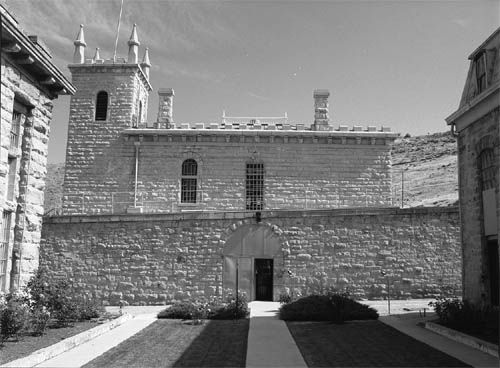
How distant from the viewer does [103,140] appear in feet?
89.0

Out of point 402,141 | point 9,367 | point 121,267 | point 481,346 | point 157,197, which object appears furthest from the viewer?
point 402,141

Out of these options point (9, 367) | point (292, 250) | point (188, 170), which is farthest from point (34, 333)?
point (188, 170)

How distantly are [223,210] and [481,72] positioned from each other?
14857 mm

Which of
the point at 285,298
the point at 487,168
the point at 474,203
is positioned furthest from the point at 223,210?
the point at 487,168

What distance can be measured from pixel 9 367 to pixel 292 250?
13.7m

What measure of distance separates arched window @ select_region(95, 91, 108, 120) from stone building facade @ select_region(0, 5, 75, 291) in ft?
46.2

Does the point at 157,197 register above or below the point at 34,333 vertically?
Answer: above

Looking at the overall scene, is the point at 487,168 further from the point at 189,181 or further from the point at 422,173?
the point at 422,173

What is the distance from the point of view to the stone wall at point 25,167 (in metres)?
11.6

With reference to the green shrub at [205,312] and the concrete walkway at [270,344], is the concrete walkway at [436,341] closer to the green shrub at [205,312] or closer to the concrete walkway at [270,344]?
the concrete walkway at [270,344]

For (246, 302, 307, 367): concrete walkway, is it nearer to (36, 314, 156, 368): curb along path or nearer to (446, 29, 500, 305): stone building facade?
(36, 314, 156, 368): curb along path

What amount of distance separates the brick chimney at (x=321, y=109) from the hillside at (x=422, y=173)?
1731 cm

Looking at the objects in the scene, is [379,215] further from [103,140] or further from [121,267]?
[103,140]

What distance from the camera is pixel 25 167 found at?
12789mm
